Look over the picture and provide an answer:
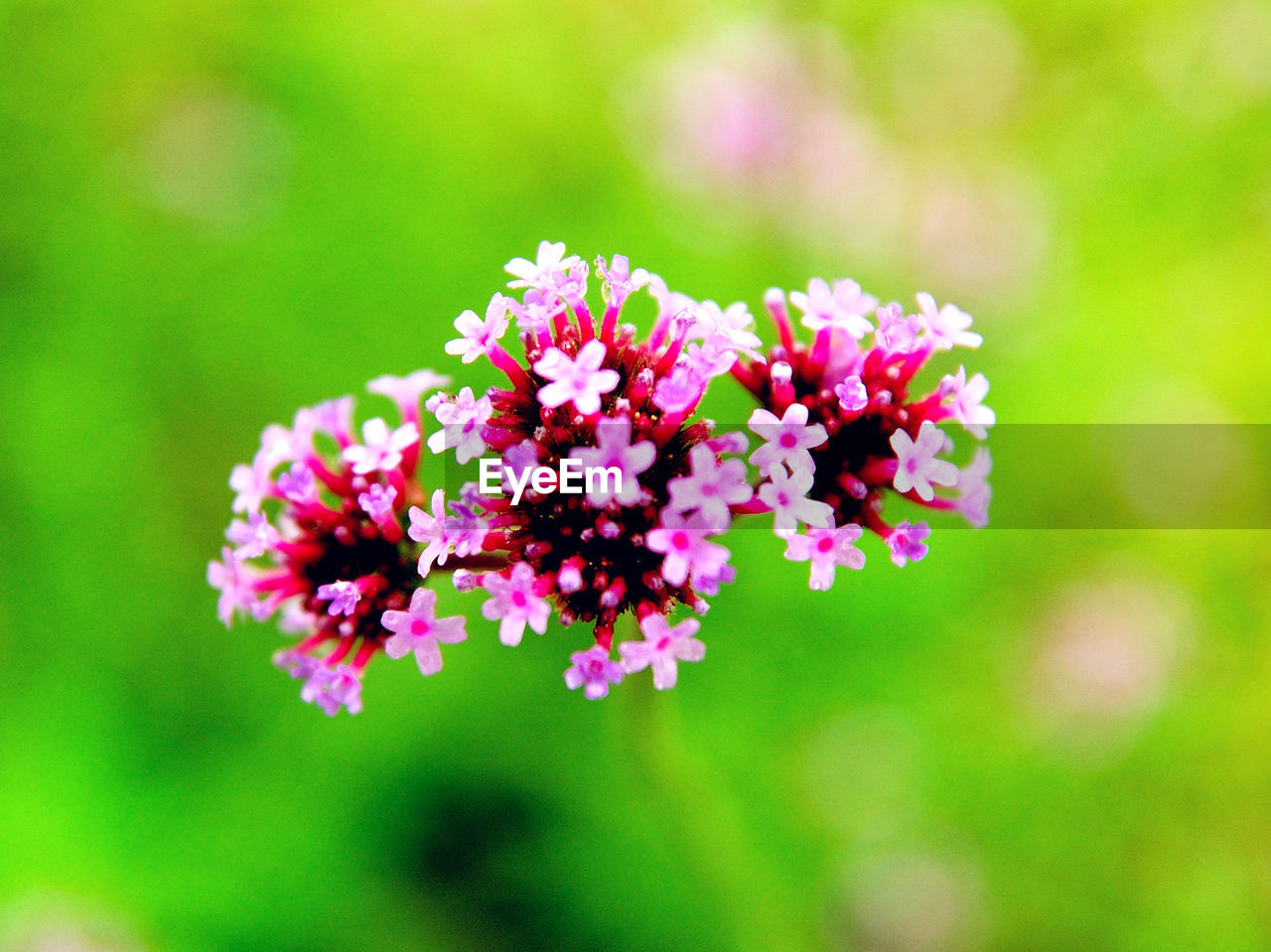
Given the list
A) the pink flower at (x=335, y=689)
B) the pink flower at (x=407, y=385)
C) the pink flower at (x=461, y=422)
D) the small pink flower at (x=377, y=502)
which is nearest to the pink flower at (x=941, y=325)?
the pink flower at (x=461, y=422)

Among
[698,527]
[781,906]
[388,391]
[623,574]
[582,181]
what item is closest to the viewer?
[698,527]

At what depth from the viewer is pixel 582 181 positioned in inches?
208

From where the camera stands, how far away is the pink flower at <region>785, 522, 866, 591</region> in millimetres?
2129

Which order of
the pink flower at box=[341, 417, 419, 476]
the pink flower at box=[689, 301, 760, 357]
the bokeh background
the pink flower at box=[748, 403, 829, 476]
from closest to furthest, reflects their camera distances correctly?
the pink flower at box=[748, 403, 829, 476]
the pink flower at box=[689, 301, 760, 357]
the pink flower at box=[341, 417, 419, 476]
the bokeh background

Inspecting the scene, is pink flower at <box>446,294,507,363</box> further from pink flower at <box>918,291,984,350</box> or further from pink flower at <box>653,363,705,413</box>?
pink flower at <box>918,291,984,350</box>

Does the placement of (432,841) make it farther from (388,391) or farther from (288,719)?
(388,391)

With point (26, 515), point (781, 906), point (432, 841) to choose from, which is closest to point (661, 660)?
point (781, 906)

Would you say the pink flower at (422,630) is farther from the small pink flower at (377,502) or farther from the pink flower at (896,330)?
the pink flower at (896,330)

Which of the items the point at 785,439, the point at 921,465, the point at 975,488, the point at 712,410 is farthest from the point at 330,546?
the point at 712,410

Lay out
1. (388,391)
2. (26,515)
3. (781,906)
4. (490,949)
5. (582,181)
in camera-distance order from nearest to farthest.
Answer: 1. (388,391)
2. (781,906)
3. (490,949)
4. (26,515)
5. (582,181)

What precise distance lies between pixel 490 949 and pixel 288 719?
1.43 metres

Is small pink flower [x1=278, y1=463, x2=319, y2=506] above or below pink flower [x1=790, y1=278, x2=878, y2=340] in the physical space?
below

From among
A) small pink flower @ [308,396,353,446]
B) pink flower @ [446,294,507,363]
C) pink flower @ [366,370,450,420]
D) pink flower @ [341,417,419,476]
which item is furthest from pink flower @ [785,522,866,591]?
small pink flower @ [308,396,353,446]

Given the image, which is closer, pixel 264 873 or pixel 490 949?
pixel 264 873
